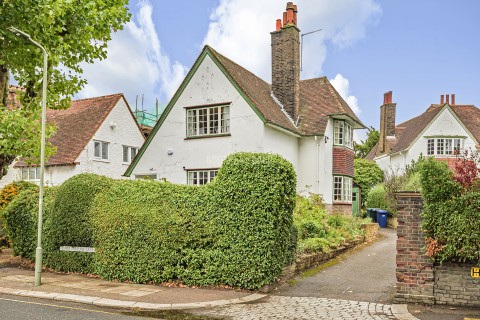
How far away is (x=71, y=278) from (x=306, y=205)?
10.9m

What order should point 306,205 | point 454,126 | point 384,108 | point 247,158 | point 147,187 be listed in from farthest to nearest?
point 384,108 < point 454,126 < point 306,205 < point 147,187 < point 247,158

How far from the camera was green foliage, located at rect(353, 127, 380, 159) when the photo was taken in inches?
2312

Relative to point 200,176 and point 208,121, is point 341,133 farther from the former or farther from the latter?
point 200,176

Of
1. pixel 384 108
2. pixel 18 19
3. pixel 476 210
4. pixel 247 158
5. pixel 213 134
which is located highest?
pixel 384 108

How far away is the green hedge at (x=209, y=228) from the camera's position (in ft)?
33.0

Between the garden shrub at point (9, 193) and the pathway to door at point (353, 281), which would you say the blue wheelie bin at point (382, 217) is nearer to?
the pathway to door at point (353, 281)

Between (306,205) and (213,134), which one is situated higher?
(213,134)

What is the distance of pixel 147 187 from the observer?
1150 cm

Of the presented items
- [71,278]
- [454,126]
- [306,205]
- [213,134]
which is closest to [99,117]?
[213,134]

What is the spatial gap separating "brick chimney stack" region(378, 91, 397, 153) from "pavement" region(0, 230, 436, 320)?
36.0m

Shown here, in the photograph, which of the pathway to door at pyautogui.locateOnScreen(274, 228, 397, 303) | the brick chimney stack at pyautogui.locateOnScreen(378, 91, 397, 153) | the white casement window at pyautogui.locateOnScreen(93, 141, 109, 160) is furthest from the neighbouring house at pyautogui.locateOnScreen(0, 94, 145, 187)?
the brick chimney stack at pyautogui.locateOnScreen(378, 91, 397, 153)

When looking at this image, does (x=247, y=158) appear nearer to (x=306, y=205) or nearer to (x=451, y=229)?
(x=451, y=229)

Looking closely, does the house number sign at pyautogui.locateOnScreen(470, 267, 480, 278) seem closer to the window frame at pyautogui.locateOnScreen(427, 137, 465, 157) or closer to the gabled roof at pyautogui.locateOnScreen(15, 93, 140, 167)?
the gabled roof at pyautogui.locateOnScreen(15, 93, 140, 167)

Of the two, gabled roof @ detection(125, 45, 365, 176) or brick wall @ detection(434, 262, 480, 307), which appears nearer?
brick wall @ detection(434, 262, 480, 307)
